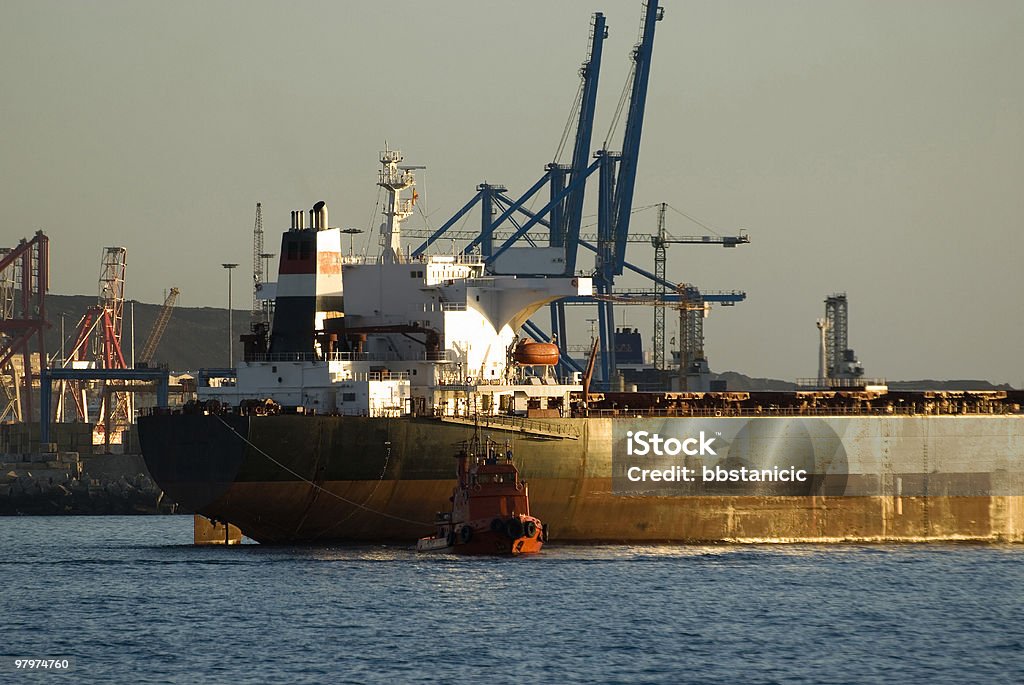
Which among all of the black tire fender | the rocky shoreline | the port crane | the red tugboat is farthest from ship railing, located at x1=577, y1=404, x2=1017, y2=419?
the port crane

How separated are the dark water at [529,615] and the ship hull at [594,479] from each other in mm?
1409

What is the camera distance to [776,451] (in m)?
57.0

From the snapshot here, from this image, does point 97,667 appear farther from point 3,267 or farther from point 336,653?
point 3,267

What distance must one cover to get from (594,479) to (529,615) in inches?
532

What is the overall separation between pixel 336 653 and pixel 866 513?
25.1m

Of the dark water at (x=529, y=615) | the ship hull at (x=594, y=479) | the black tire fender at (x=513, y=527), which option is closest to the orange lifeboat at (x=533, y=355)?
the ship hull at (x=594, y=479)

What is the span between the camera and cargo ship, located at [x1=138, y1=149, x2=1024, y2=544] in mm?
52438

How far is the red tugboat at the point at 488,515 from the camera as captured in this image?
5100cm

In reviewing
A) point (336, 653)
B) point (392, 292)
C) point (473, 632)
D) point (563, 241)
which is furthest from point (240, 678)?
point (563, 241)

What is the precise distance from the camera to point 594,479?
5528cm

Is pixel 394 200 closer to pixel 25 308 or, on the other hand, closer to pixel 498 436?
pixel 498 436

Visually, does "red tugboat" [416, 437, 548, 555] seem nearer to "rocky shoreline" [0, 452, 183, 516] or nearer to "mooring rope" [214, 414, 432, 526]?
"mooring rope" [214, 414, 432, 526]

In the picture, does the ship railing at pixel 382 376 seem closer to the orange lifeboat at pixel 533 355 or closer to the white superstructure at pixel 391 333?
the white superstructure at pixel 391 333

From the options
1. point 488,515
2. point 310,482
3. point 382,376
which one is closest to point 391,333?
point 382,376
